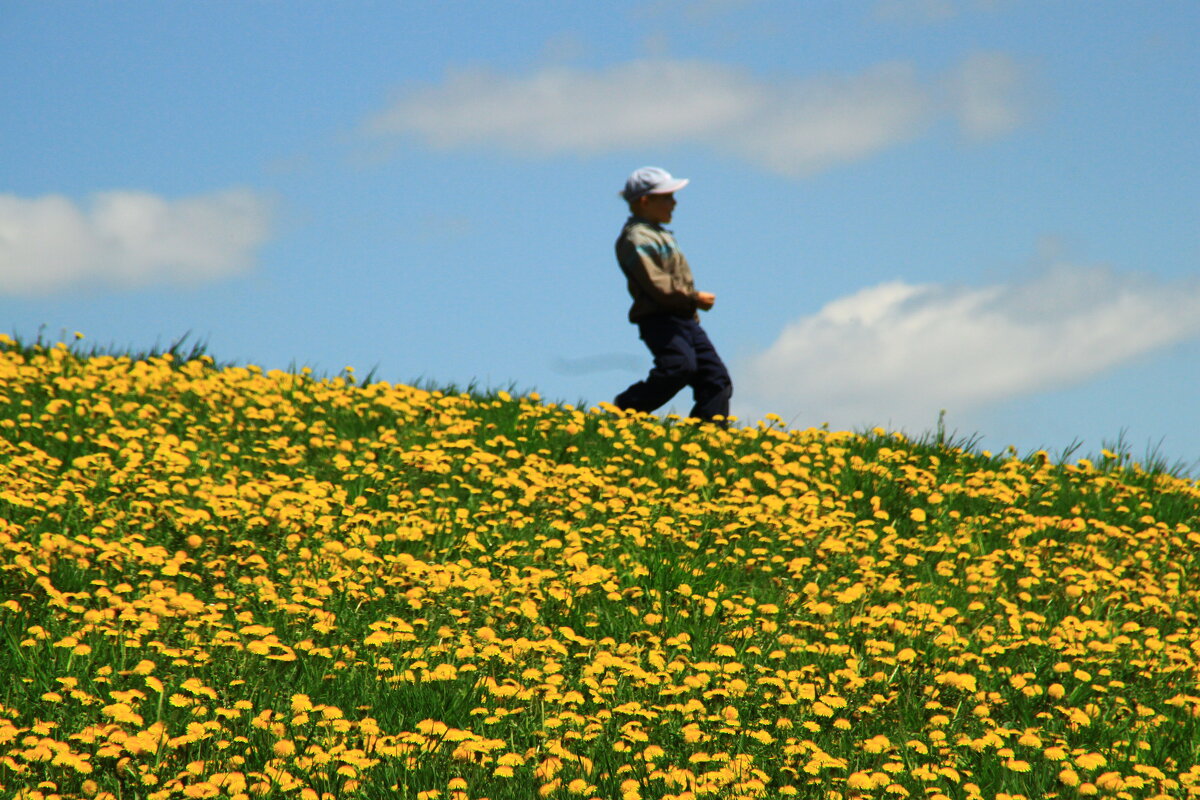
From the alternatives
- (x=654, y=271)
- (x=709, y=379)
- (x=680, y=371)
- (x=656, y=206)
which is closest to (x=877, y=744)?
(x=680, y=371)

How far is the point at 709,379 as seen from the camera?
9.30 m

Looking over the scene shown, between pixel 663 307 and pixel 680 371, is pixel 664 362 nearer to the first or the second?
pixel 680 371

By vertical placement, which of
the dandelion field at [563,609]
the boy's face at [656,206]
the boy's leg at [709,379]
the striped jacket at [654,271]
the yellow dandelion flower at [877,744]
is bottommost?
the yellow dandelion flower at [877,744]

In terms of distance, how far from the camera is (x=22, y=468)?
708 cm

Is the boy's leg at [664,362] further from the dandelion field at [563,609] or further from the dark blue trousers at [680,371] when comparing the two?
the dandelion field at [563,609]

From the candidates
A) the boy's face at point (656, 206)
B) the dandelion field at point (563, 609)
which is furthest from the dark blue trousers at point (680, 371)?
the boy's face at point (656, 206)

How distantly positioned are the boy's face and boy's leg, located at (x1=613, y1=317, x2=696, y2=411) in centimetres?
85

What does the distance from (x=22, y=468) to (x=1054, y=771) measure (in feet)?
19.7

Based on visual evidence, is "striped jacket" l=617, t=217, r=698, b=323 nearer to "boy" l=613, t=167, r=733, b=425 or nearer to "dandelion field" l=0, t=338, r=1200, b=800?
"boy" l=613, t=167, r=733, b=425

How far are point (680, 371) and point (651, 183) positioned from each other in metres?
1.56

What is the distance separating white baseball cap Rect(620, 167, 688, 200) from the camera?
30.6 feet

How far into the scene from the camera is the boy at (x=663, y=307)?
9109mm

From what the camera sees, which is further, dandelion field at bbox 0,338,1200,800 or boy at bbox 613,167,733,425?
boy at bbox 613,167,733,425

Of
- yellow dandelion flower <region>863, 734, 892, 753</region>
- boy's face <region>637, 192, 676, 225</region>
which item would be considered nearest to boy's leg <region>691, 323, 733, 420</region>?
boy's face <region>637, 192, 676, 225</region>
